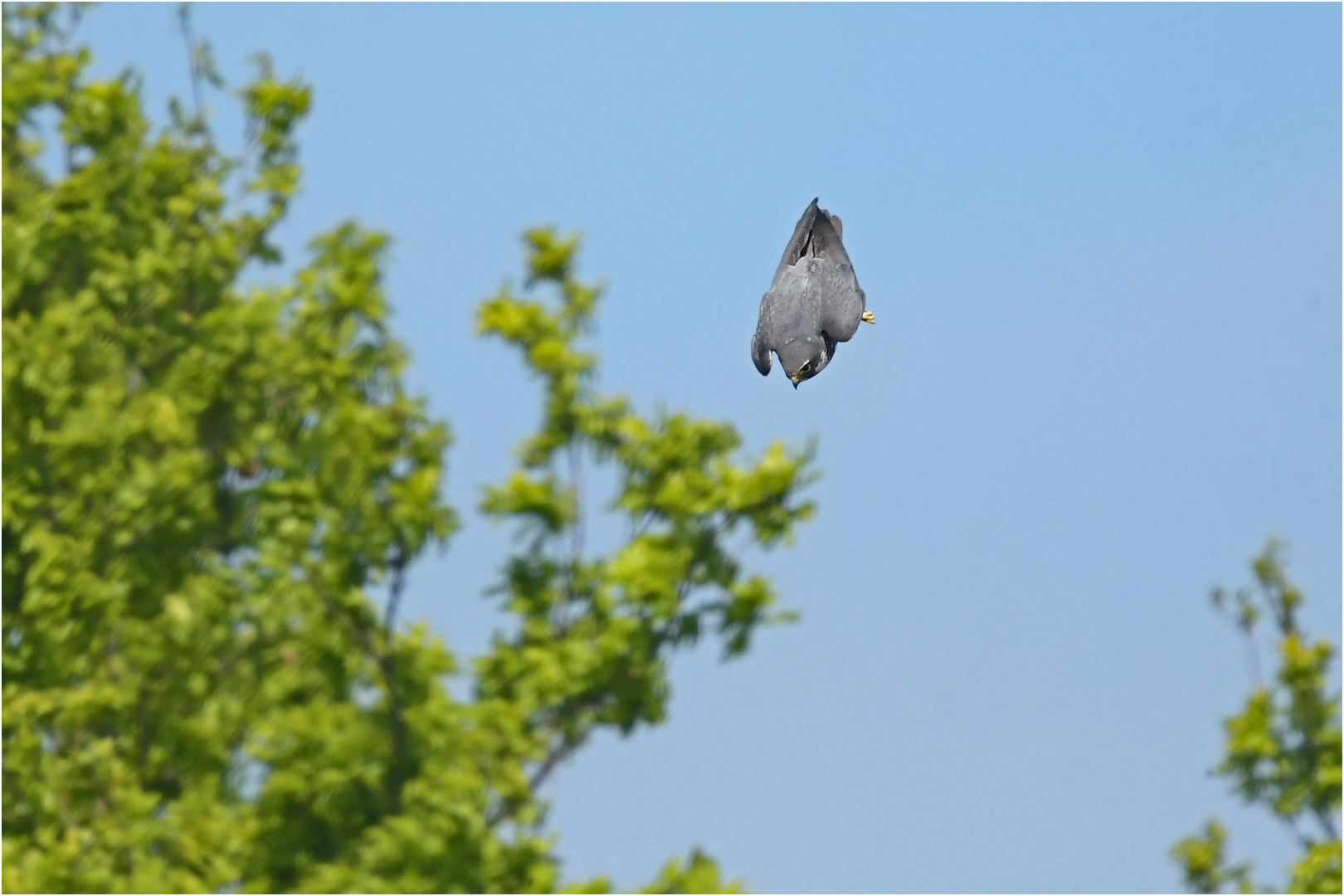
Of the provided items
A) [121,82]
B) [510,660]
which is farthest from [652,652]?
[121,82]

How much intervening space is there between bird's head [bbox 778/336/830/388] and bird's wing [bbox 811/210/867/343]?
0.50 ft

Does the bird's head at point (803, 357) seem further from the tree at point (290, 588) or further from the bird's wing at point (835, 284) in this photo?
the tree at point (290, 588)

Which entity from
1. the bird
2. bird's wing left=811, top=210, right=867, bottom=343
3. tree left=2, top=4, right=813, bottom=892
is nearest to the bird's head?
the bird

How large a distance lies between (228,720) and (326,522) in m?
1.94

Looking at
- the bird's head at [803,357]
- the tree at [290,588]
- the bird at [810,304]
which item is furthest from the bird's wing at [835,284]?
the tree at [290,588]

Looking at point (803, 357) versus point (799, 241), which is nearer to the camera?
point (803, 357)

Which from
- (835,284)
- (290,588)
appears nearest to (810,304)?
(835,284)

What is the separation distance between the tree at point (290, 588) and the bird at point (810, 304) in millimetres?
4112

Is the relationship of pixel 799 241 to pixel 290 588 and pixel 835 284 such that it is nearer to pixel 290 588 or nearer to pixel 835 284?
pixel 835 284

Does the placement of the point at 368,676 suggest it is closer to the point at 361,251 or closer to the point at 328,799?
the point at 328,799

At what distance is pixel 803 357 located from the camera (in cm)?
1021

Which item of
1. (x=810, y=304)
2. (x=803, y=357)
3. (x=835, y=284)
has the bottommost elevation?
(x=803, y=357)

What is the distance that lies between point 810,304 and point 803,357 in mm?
434

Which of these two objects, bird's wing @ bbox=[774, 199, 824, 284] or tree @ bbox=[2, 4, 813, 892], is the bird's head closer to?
bird's wing @ bbox=[774, 199, 824, 284]
